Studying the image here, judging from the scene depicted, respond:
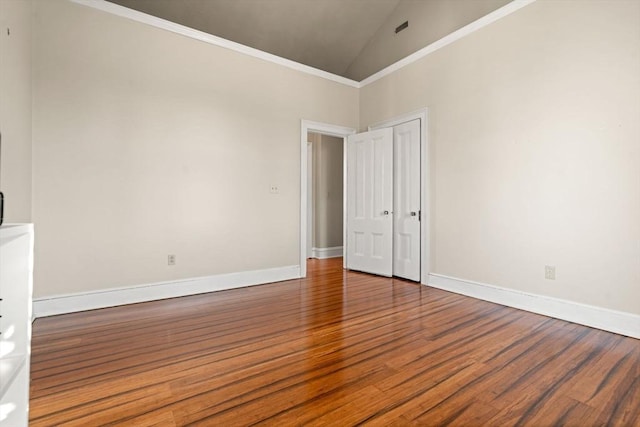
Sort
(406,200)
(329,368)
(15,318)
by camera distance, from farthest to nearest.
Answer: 1. (406,200)
2. (329,368)
3. (15,318)

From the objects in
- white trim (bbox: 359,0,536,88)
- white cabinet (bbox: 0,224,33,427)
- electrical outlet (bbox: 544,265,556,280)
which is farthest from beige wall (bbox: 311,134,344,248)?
white cabinet (bbox: 0,224,33,427)

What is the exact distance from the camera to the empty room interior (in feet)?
5.18

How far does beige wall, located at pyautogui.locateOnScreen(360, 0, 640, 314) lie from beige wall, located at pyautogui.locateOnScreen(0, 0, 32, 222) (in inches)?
155

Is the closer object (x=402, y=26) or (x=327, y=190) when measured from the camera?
(x=402, y=26)

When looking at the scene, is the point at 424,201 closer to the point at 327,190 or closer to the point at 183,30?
the point at 327,190

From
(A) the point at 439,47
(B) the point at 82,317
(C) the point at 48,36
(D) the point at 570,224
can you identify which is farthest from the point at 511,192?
(C) the point at 48,36

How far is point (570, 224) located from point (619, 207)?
34 cm

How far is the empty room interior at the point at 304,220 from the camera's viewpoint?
158 cm

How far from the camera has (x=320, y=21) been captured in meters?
4.78

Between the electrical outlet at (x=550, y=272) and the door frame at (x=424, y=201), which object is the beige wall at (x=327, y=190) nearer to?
the door frame at (x=424, y=201)

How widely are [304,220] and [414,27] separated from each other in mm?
3293

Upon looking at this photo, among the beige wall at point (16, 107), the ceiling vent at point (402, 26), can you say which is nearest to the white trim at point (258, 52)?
the beige wall at point (16, 107)

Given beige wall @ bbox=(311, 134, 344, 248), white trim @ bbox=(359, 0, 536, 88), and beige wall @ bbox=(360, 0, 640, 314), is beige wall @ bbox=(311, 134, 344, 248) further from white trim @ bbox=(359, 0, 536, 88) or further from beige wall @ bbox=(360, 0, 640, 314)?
beige wall @ bbox=(360, 0, 640, 314)

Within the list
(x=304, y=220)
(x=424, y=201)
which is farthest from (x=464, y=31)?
(x=304, y=220)
